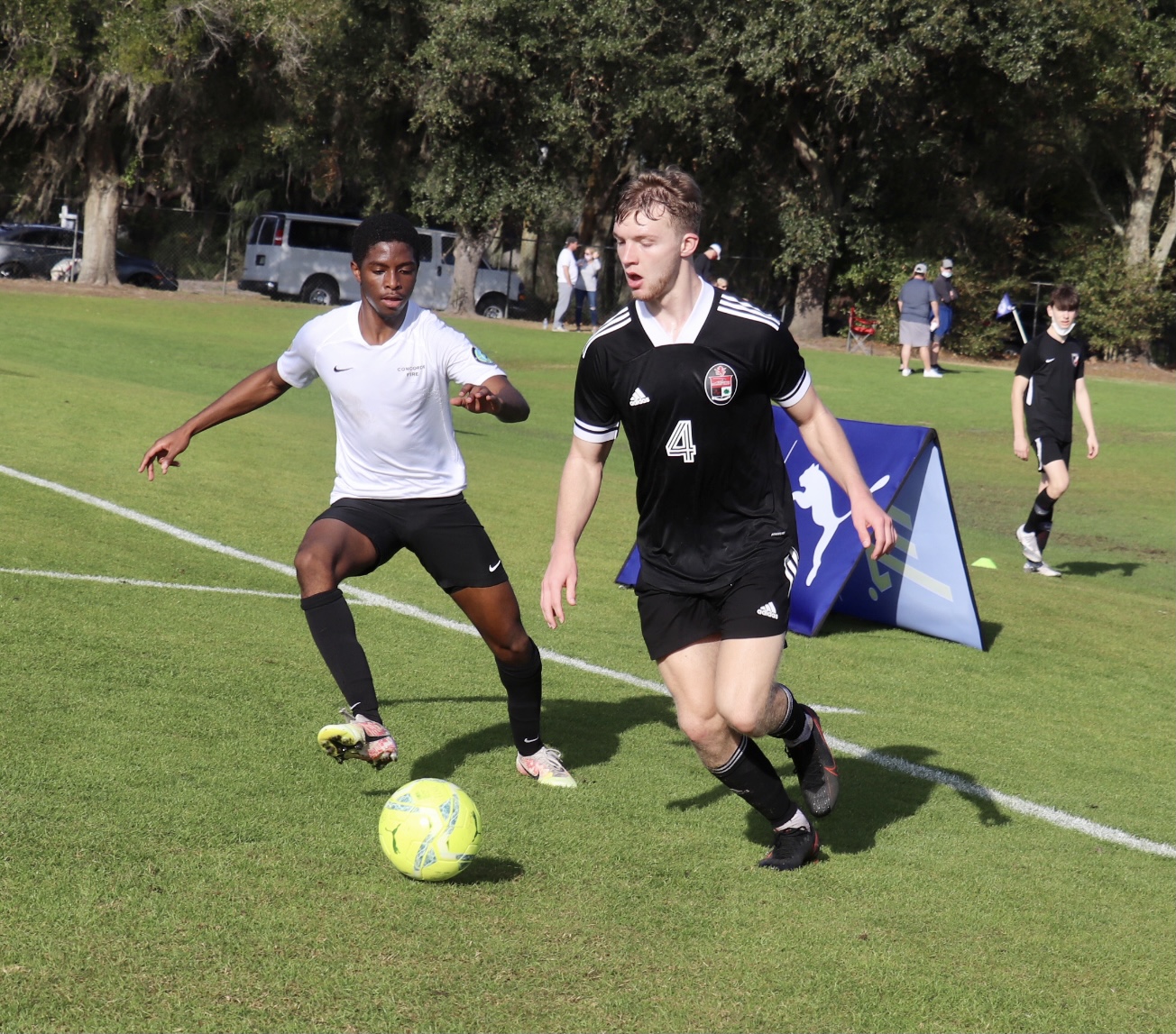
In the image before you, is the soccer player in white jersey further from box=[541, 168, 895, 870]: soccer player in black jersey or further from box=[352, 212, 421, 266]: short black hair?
box=[541, 168, 895, 870]: soccer player in black jersey

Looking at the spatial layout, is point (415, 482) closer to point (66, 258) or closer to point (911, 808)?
point (911, 808)

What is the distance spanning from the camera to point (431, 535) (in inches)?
216

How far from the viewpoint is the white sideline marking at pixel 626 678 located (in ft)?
18.1

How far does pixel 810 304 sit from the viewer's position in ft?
127

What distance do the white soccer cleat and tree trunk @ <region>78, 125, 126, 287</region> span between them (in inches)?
1197

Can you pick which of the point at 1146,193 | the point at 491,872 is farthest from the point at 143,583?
the point at 1146,193

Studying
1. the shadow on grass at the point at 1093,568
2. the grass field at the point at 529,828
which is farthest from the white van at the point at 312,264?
the grass field at the point at 529,828

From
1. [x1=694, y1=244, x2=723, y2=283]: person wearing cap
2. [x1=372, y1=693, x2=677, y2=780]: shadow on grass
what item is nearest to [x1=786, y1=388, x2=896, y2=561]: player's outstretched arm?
[x1=372, y1=693, x2=677, y2=780]: shadow on grass

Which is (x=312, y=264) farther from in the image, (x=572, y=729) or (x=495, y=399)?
(x=495, y=399)

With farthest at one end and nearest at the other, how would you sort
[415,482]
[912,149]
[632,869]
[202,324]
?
[912,149] < [202,324] < [415,482] < [632,869]

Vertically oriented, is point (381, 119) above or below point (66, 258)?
above

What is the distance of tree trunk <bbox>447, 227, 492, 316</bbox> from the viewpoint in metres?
38.5

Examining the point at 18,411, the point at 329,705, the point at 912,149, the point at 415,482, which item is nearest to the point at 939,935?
the point at 415,482

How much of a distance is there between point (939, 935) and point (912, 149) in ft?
113
